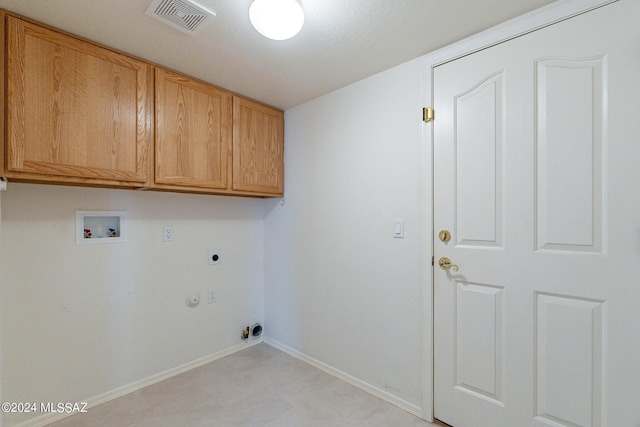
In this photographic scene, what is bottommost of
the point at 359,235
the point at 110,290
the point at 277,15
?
the point at 110,290

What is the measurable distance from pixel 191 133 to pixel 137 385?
72.9 inches

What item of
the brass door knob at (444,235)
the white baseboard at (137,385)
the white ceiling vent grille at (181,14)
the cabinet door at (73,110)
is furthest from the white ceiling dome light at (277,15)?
the white baseboard at (137,385)

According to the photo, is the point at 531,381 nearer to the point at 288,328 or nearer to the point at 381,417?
the point at 381,417

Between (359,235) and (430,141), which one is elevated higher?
(430,141)

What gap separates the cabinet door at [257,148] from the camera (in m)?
2.36

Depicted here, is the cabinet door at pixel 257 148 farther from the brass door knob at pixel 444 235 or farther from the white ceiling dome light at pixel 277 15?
the brass door knob at pixel 444 235

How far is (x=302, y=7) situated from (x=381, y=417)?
7.67ft

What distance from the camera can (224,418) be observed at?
5.81 ft

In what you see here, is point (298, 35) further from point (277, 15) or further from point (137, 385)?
point (137, 385)

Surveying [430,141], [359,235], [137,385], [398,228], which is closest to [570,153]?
[430,141]

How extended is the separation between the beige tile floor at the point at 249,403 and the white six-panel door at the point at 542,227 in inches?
20.6

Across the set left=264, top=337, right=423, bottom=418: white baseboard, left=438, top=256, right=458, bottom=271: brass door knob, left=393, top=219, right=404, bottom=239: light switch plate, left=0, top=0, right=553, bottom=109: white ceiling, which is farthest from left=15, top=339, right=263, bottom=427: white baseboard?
left=0, top=0, right=553, bottom=109: white ceiling

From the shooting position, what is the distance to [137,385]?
208 centimetres

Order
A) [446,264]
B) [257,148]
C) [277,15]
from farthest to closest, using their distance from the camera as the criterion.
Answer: [257,148]
[446,264]
[277,15]
